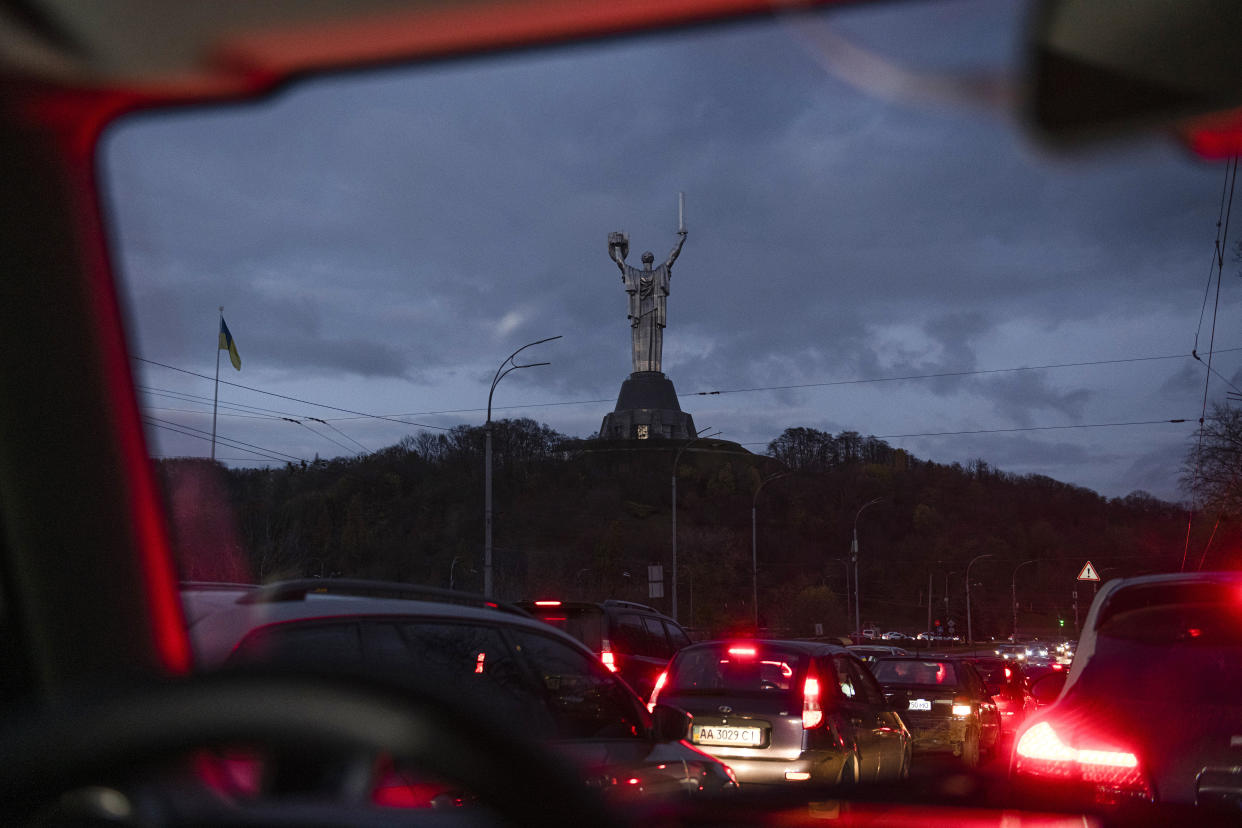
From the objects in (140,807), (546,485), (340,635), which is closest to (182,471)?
(340,635)

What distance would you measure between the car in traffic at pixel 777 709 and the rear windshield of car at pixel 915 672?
20.0 feet

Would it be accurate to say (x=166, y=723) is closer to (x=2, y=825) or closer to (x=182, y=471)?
(x=2, y=825)

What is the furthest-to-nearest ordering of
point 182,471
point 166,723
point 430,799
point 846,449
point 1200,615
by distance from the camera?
point 846,449, point 182,471, point 1200,615, point 430,799, point 166,723

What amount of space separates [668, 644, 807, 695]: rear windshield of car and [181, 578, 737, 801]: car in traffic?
4.21 meters

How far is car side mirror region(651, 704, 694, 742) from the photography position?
5219 mm

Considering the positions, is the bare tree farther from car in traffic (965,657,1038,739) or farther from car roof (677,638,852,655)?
car roof (677,638,852,655)

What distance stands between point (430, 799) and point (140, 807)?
671 mm

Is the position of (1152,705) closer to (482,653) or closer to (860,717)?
(482,653)

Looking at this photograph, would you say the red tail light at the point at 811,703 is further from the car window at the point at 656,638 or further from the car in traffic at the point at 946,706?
the car window at the point at 656,638

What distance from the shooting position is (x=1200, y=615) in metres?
4.96

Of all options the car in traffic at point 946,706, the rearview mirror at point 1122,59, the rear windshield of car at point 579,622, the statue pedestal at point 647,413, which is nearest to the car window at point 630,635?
the rear windshield of car at point 579,622

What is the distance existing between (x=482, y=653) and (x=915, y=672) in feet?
44.5

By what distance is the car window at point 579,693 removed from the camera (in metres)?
4.64

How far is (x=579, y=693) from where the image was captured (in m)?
4.87
